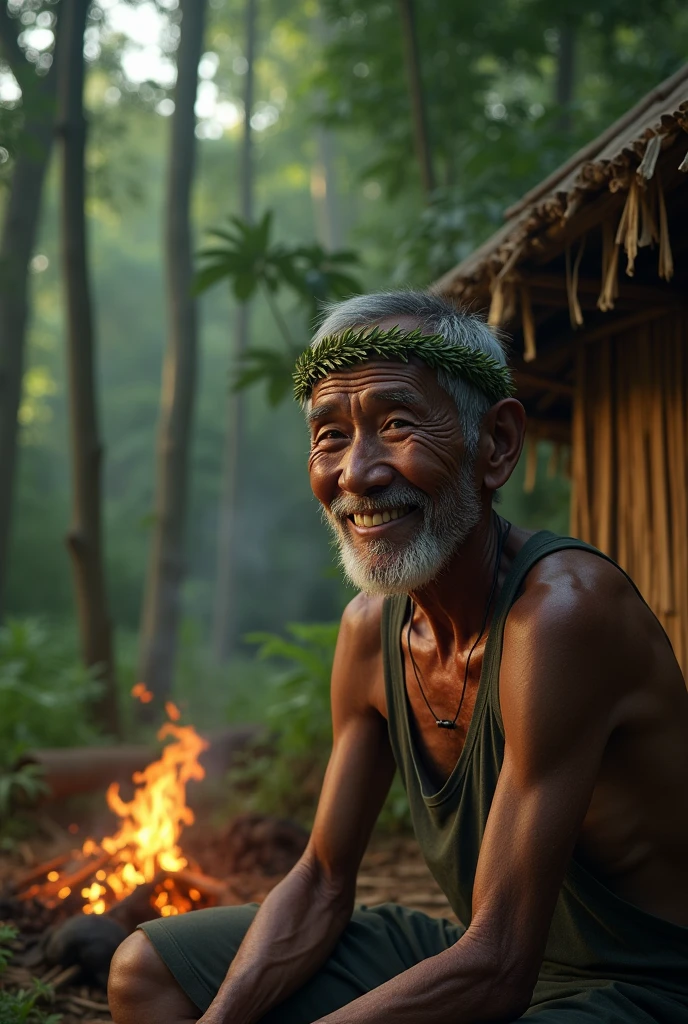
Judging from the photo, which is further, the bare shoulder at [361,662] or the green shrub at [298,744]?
the green shrub at [298,744]

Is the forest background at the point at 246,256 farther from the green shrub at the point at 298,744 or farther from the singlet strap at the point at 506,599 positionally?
the singlet strap at the point at 506,599

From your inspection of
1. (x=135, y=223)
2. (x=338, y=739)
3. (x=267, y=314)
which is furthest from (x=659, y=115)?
(x=135, y=223)

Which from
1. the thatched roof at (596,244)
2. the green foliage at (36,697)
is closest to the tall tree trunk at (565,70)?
the thatched roof at (596,244)

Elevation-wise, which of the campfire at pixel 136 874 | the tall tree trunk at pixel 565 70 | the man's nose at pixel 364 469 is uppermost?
the tall tree trunk at pixel 565 70

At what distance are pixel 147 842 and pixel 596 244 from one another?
3.36 meters

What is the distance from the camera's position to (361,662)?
2691 mm

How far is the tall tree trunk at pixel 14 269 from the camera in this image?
842 centimetres

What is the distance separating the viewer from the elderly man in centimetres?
196

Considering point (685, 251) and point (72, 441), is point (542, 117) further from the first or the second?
point (72, 441)

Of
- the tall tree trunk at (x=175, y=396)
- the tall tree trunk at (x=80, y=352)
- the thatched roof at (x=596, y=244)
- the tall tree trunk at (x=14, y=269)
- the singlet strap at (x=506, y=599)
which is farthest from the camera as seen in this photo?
the tall tree trunk at (x=175, y=396)

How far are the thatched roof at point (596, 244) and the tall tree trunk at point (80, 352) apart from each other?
405 cm

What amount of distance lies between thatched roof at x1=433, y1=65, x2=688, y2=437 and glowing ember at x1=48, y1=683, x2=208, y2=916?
2692mm

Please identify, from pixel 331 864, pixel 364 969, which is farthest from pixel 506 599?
pixel 364 969

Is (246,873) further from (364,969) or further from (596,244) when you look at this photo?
(596,244)
